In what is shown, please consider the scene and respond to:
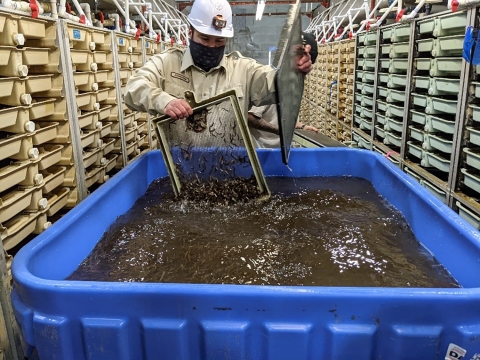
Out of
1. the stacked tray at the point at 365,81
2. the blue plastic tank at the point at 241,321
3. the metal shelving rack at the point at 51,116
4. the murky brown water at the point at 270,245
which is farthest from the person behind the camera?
the stacked tray at the point at 365,81

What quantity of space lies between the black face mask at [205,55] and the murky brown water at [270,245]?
0.84 m

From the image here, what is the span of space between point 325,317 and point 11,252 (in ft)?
6.97

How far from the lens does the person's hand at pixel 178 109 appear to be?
6.35ft

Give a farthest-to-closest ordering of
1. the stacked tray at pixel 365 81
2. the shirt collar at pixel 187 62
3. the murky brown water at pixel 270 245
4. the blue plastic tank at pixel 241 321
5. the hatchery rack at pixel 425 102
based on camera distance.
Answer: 1. the stacked tray at pixel 365 81
2. the hatchery rack at pixel 425 102
3. the shirt collar at pixel 187 62
4. the murky brown water at pixel 270 245
5. the blue plastic tank at pixel 241 321

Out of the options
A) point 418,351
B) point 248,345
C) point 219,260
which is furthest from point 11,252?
point 418,351

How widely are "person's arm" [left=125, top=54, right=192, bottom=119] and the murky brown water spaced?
1.53ft

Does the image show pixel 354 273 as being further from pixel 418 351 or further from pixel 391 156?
pixel 391 156

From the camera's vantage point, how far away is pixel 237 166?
2.33 metres

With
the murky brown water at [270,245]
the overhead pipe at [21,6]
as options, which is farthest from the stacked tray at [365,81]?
the overhead pipe at [21,6]

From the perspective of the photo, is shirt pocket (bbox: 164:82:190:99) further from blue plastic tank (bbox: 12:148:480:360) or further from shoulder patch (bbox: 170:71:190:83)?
blue plastic tank (bbox: 12:148:480:360)

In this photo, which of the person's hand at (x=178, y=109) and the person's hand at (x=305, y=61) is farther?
the person's hand at (x=305, y=61)

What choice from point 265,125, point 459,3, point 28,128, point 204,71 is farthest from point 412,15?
point 28,128

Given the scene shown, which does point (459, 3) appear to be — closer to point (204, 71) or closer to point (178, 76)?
point (204, 71)

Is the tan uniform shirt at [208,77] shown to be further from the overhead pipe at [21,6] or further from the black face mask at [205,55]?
the overhead pipe at [21,6]
